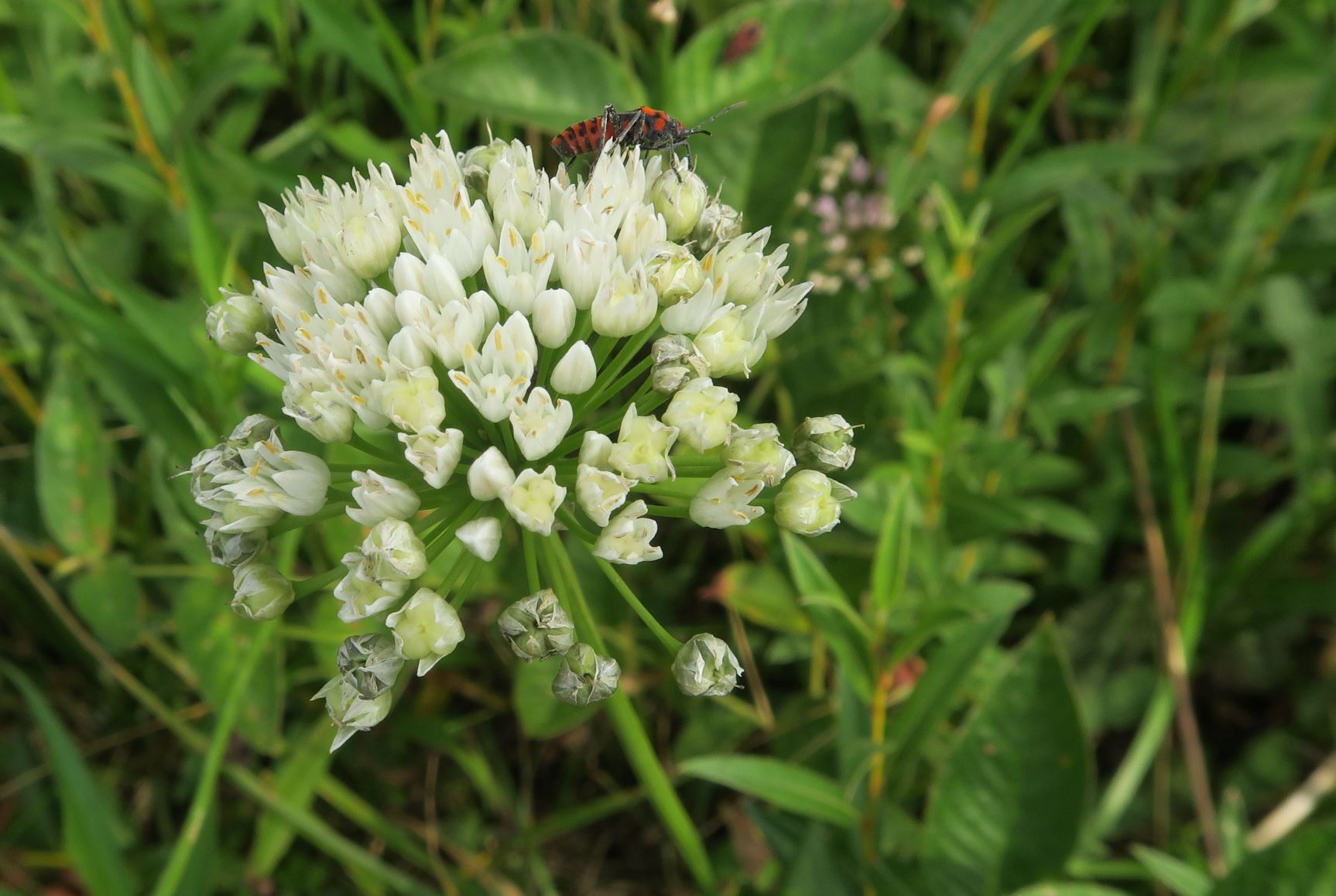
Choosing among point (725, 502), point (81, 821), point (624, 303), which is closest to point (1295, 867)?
point (725, 502)

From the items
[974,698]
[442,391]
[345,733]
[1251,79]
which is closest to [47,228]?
[442,391]

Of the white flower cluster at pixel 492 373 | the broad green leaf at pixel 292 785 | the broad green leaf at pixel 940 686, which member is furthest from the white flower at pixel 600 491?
the broad green leaf at pixel 292 785

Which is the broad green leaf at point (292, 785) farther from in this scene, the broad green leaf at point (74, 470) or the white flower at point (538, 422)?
the white flower at point (538, 422)

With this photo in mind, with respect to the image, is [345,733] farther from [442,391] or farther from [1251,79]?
[1251,79]

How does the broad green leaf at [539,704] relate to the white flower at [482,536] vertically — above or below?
below

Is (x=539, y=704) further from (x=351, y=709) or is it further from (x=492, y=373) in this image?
(x=492, y=373)

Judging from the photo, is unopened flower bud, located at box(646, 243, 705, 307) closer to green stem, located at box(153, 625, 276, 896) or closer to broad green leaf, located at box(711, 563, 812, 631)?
broad green leaf, located at box(711, 563, 812, 631)
